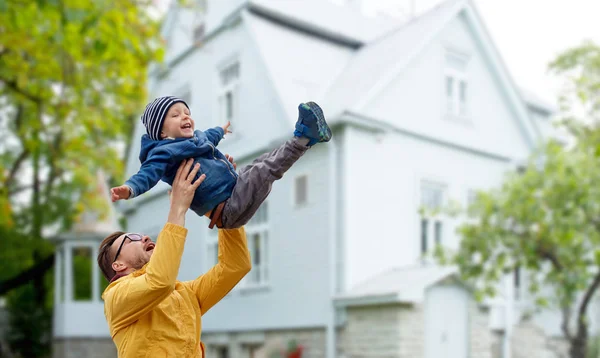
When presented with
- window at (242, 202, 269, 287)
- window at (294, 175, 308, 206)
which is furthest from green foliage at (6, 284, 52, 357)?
window at (294, 175, 308, 206)

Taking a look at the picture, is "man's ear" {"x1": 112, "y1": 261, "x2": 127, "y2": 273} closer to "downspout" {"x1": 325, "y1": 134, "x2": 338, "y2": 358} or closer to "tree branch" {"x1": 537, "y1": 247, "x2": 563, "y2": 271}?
"tree branch" {"x1": 537, "y1": 247, "x2": 563, "y2": 271}

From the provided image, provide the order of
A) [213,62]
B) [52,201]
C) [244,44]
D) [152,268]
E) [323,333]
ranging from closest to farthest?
[152,268], [323,333], [244,44], [213,62], [52,201]

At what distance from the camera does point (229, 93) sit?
15.4m

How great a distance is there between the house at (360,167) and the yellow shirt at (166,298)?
344 inches

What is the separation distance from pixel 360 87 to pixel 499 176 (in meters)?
4.02

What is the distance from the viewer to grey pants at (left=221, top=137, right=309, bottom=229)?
247 cm

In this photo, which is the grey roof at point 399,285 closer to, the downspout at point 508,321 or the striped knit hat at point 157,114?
the downspout at point 508,321

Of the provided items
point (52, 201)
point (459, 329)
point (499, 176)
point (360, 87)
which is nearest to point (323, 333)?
point (459, 329)

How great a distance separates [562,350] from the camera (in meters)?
16.5

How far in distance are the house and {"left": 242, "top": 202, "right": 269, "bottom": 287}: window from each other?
4cm

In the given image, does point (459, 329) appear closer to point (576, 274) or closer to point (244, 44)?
point (576, 274)

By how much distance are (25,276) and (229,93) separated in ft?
24.6

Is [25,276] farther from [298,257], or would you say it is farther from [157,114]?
[157,114]

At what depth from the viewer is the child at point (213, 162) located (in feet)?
8.03
